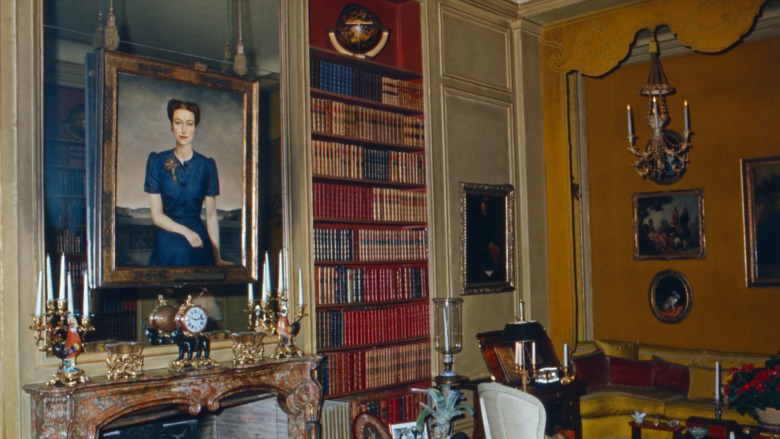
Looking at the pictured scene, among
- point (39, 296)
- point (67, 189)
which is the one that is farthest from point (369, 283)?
point (39, 296)

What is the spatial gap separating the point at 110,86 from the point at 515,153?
3.73 meters

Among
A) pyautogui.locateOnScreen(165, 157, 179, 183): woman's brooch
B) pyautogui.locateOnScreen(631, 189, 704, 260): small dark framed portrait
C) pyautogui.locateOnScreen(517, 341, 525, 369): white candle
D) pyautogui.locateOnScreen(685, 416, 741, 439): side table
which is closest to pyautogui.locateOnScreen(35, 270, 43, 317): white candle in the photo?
pyautogui.locateOnScreen(165, 157, 179, 183): woman's brooch

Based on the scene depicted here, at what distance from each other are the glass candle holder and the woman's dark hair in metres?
2.14

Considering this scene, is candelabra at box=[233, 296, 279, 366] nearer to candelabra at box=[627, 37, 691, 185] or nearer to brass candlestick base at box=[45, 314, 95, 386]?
brass candlestick base at box=[45, 314, 95, 386]

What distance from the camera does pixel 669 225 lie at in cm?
708

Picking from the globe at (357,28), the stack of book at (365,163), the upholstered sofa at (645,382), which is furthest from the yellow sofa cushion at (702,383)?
the globe at (357,28)

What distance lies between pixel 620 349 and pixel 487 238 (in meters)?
1.67

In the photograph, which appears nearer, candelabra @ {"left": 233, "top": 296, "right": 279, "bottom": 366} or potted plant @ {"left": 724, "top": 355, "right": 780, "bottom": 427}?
candelabra @ {"left": 233, "top": 296, "right": 279, "bottom": 366}

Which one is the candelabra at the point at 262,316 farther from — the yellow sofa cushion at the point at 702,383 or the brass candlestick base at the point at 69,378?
the yellow sofa cushion at the point at 702,383

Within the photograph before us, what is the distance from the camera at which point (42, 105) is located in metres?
3.77

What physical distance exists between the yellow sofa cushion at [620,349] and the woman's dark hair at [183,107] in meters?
4.26

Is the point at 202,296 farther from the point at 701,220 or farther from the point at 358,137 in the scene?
the point at 701,220

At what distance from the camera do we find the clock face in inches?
162

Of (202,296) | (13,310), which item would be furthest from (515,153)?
(13,310)
